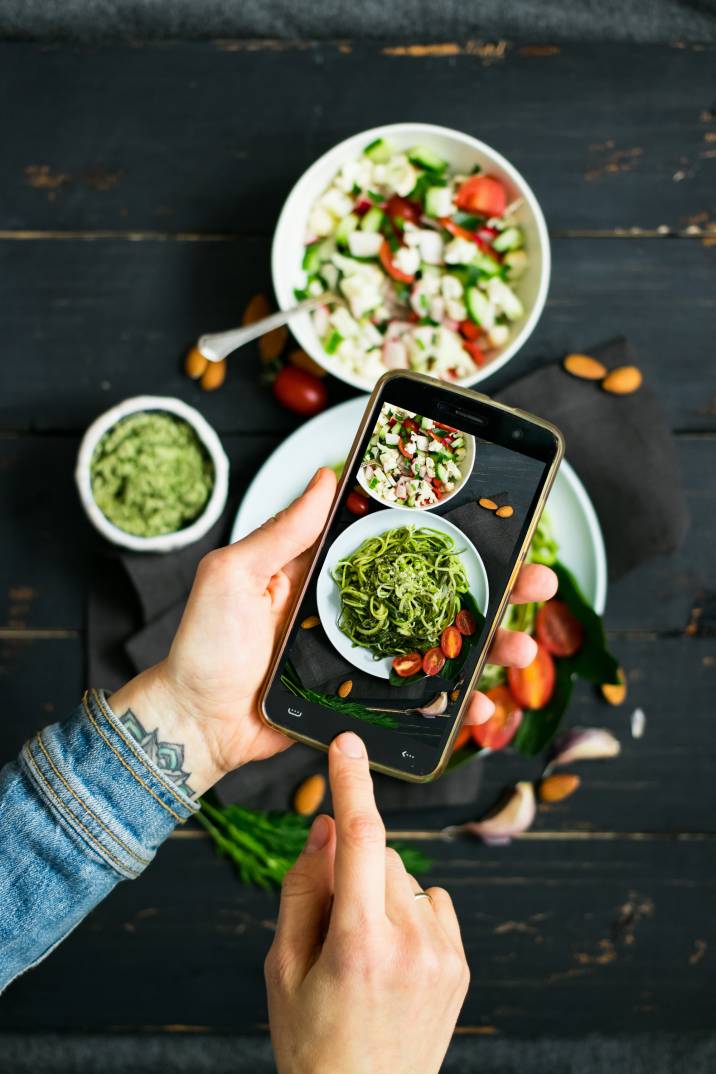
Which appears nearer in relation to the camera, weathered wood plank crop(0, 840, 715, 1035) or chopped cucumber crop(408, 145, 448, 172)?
chopped cucumber crop(408, 145, 448, 172)

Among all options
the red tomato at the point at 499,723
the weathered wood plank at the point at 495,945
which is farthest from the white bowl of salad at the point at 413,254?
the weathered wood plank at the point at 495,945

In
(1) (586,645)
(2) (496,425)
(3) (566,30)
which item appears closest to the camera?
(2) (496,425)

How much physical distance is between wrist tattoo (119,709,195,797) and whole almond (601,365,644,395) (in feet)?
2.77

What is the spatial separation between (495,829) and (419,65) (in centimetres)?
123

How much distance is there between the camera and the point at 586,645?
143 cm

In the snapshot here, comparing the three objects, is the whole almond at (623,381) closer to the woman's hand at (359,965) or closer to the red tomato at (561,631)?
the red tomato at (561,631)

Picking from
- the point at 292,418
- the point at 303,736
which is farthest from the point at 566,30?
the point at 303,736

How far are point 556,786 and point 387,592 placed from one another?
59cm

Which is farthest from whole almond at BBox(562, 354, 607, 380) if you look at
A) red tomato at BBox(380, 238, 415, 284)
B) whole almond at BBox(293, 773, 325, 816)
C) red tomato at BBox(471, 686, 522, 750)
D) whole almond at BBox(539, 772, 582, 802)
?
whole almond at BBox(293, 773, 325, 816)

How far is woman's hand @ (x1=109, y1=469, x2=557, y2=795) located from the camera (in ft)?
3.67

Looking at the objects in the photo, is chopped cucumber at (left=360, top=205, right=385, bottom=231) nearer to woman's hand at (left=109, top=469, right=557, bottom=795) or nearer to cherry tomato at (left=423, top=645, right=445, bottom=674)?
woman's hand at (left=109, top=469, right=557, bottom=795)

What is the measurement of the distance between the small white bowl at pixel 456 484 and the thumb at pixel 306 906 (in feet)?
1.30

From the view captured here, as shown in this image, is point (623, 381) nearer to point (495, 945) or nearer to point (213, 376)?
point (213, 376)

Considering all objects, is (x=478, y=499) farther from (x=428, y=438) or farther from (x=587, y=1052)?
(x=587, y=1052)
